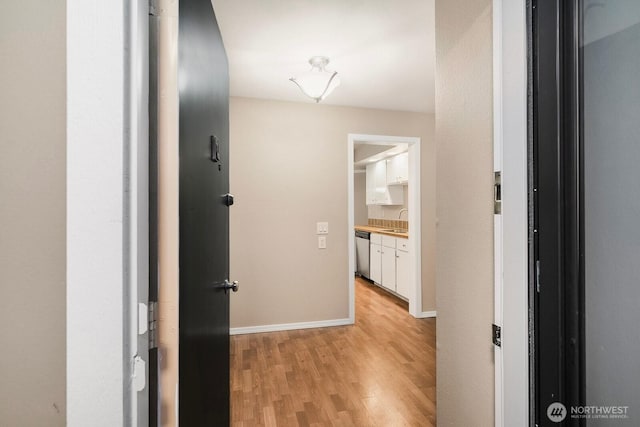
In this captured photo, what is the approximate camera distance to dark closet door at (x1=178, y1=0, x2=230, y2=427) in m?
0.69

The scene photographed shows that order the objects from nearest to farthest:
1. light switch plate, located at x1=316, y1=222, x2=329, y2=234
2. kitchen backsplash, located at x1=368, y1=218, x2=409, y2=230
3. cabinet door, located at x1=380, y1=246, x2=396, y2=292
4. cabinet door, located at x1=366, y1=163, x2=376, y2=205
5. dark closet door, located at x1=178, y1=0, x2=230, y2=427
→ dark closet door, located at x1=178, y1=0, x2=230, y2=427 → light switch plate, located at x1=316, y1=222, x2=329, y2=234 → cabinet door, located at x1=380, y1=246, x2=396, y2=292 → kitchen backsplash, located at x1=368, y1=218, x2=409, y2=230 → cabinet door, located at x1=366, y1=163, x2=376, y2=205

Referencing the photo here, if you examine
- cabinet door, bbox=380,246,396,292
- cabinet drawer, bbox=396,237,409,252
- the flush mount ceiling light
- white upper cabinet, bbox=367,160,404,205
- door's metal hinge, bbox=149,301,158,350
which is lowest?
cabinet door, bbox=380,246,396,292

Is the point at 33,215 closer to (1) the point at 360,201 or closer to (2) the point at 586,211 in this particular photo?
(2) the point at 586,211

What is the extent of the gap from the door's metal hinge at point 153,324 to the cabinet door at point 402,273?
11.7 ft

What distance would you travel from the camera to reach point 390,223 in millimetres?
5543

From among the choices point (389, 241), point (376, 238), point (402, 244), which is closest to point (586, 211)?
point (402, 244)

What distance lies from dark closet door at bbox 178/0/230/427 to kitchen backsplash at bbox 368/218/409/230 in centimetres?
419

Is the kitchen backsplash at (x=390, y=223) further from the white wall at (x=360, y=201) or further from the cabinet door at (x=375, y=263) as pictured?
the cabinet door at (x=375, y=263)

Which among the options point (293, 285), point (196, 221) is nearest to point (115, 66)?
point (196, 221)

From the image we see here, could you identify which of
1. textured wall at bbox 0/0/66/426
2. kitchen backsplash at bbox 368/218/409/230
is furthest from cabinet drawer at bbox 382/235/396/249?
textured wall at bbox 0/0/66/426

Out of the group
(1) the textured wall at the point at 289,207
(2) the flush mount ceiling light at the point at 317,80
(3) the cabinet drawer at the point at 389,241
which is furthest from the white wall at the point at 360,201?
(2) the flush mount ceiling light at the point at 317,80

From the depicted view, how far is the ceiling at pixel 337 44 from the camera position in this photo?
1.76 meters

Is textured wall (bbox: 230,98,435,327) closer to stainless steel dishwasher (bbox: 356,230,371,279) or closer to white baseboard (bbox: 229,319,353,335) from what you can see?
white baseboard (bbox: 229,319,353,335)

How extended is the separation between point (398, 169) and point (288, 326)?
2.97 meters
